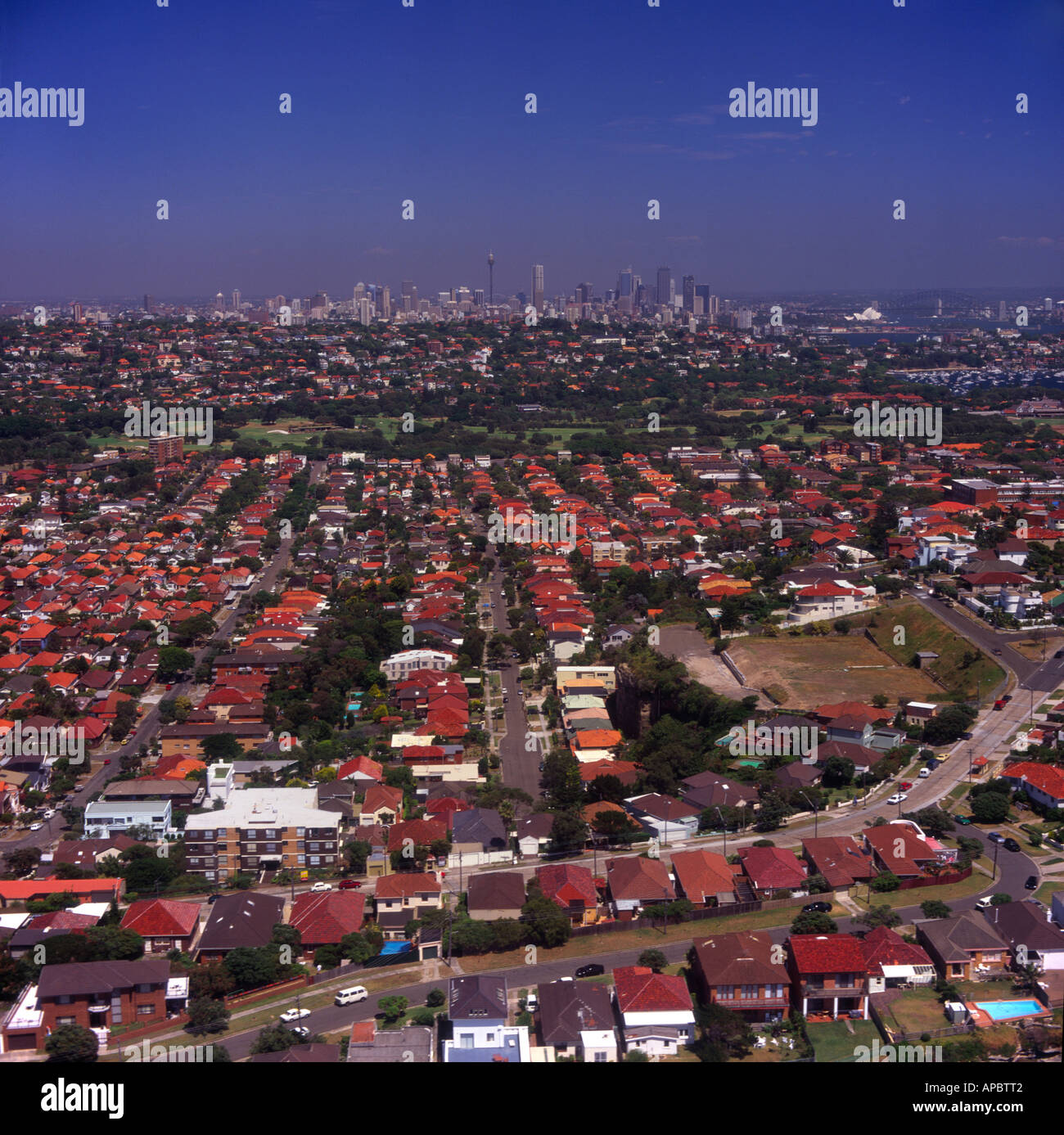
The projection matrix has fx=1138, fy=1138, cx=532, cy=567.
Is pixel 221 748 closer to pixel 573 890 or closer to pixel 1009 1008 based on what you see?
pixel 573 890

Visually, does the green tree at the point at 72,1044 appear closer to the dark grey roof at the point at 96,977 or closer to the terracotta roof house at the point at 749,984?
the dark grey roof at the point at 96,977

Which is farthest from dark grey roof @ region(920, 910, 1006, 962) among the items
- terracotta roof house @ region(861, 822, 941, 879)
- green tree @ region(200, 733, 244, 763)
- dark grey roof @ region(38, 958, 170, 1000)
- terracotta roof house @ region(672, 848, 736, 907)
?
green tree @ region(200, 733, 244, 763)

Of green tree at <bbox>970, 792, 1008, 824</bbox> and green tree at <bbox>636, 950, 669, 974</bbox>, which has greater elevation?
green tree at <bbox>970, 792, 1008, 824</bbox>

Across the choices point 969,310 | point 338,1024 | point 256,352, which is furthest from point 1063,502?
point 969,310

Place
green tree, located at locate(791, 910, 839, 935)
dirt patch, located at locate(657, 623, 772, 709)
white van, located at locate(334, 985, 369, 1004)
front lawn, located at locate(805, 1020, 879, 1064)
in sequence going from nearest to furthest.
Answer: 1. front lawn, located at locate(805, 1020, 879, 1064)
2. white van, located at locate(334, 985, 369, 1004)
3. green tree, located at locate(791, 910, 839, 935)
4. dirt patch, located at locate(657, 623, 772, 709)

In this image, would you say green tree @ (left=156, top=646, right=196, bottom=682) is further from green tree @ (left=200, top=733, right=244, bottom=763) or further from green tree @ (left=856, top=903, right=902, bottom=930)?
green tree @ (left=856, top=903, right=902, bottom=930)

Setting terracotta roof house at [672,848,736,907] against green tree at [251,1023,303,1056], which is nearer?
green tree at [251,1023,303,1056]

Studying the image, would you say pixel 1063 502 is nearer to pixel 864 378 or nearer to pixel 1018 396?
pixel 1018 396
